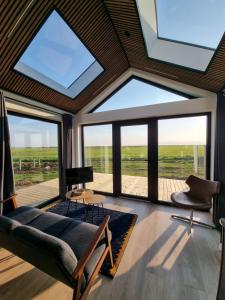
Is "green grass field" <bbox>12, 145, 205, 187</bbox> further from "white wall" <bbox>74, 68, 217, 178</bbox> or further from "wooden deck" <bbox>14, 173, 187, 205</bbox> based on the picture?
"white wall" <bbox>74, 68, 217, 178</bbox>

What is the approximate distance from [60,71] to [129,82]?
1748 millimetres

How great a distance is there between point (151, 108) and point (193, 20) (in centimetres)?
172

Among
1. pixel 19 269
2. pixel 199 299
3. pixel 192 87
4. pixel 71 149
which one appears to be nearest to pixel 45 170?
pixel 71 149

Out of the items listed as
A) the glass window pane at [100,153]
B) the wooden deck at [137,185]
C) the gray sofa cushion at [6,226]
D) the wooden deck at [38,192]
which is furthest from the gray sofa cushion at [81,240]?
the glass window pane at [100,153]

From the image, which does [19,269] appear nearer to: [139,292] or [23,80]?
[139,292]

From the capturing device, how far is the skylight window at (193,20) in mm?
1652

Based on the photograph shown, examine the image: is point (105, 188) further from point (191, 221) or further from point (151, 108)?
point (151, 108)

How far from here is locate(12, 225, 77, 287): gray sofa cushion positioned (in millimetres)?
1043

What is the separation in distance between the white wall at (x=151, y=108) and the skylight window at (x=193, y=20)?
1.09 metres

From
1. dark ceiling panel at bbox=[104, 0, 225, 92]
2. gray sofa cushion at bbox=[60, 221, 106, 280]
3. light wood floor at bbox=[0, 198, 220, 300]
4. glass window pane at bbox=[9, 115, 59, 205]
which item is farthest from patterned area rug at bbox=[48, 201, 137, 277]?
dark ceiling panel at bbox=[104, 0, 225, 92]

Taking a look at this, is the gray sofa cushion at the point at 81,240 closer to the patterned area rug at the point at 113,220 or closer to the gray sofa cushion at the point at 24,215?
the patterned area rug at the point at 113,220

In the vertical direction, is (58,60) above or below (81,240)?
above

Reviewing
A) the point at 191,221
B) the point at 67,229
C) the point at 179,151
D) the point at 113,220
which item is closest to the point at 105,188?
the point at 113,220

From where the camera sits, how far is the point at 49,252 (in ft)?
3.45
